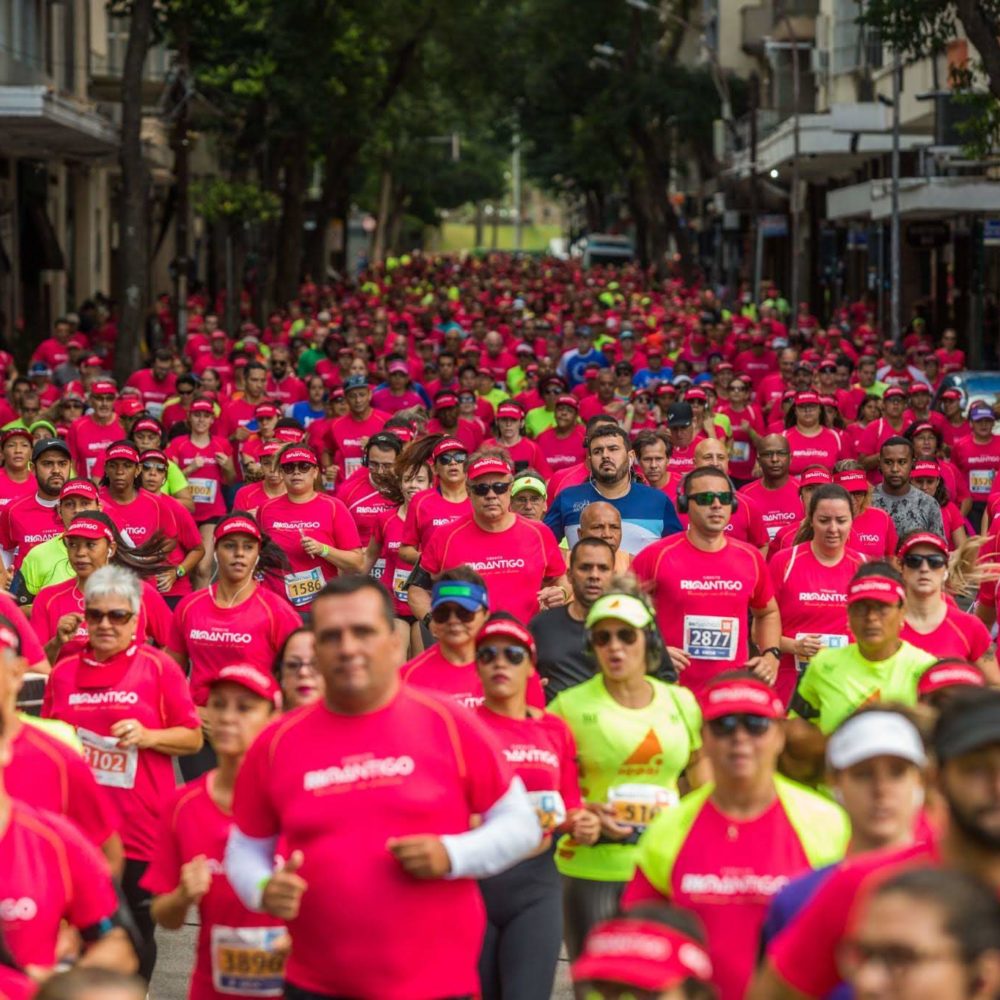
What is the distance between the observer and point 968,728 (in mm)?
4367

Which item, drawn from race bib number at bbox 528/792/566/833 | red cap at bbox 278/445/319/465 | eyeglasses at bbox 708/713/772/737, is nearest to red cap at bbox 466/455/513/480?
red cap at bbox 278/445/319/465

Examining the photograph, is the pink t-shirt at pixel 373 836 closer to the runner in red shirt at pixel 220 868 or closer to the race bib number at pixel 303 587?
the runner in red shirt at pixel 220 868

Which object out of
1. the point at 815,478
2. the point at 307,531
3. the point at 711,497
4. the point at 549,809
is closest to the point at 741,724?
the point at 549,809

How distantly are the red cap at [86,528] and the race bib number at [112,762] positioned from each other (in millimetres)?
2087

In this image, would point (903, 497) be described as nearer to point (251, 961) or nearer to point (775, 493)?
point (775, 493)

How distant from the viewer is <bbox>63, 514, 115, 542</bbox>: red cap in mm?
10047

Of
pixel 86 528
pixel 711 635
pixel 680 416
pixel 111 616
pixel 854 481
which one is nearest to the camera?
pixel 111 616

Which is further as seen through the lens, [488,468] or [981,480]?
[981,480]

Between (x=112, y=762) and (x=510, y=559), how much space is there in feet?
→ 10.7

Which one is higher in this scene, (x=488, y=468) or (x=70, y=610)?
(x=488, y=468)

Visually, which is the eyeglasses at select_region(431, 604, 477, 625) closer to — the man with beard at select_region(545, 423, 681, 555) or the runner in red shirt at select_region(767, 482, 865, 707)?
the runner in red shirt at select_region(767, 482, 865, 707)

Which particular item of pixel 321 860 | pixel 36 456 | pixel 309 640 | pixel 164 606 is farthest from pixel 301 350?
pixel 321 860

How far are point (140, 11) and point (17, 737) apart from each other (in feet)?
74.2

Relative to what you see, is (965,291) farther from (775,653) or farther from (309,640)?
(309,640)
